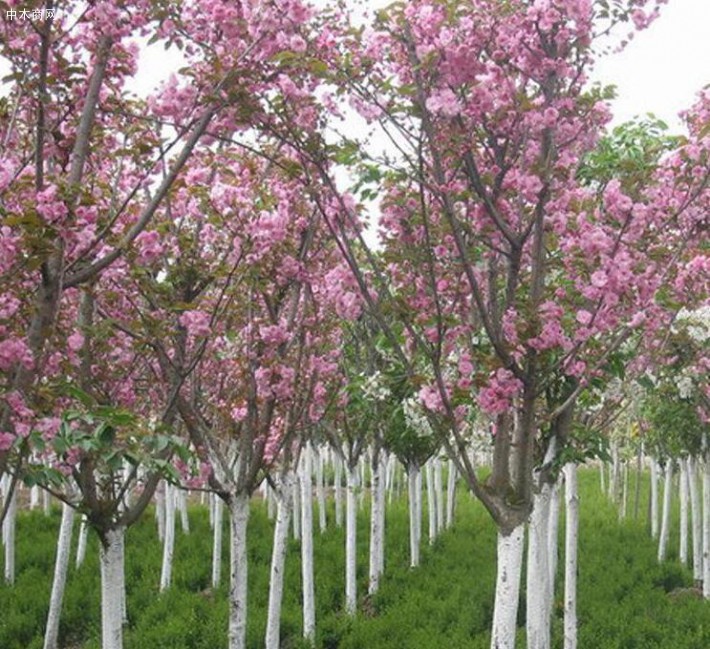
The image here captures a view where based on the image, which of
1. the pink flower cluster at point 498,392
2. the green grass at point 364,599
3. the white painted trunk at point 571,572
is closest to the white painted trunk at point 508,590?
the pink flower cluster at point 498,392

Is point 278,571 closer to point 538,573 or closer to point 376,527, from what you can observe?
point 538,573

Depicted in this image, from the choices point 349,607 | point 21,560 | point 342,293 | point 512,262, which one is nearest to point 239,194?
point 342,293

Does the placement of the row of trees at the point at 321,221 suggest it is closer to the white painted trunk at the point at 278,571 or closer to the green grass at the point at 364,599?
the white painted trunk at the point at 278,571

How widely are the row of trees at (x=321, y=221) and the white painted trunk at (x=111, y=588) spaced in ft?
0.06

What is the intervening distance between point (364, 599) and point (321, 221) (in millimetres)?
7292

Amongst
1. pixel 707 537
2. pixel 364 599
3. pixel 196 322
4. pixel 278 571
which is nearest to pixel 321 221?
pixel 196 322

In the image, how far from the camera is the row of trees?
4.08 m

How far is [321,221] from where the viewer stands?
7086 millimetres

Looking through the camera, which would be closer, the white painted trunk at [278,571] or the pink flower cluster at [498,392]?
the pink flower cluster at [498,392]

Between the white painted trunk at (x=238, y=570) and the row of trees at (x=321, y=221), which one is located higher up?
the row of trees at (x=321, y=221)

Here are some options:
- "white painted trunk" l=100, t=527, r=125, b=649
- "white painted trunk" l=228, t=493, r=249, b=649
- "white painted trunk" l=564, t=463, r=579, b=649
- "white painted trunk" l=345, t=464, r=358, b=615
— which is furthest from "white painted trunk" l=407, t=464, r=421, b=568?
"white painted trunk" l=100, t=527, r=125, b=649

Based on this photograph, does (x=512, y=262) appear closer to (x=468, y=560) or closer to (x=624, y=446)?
(x=468, y=560)

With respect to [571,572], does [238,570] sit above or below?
above

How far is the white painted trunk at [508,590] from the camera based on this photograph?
5.07m
